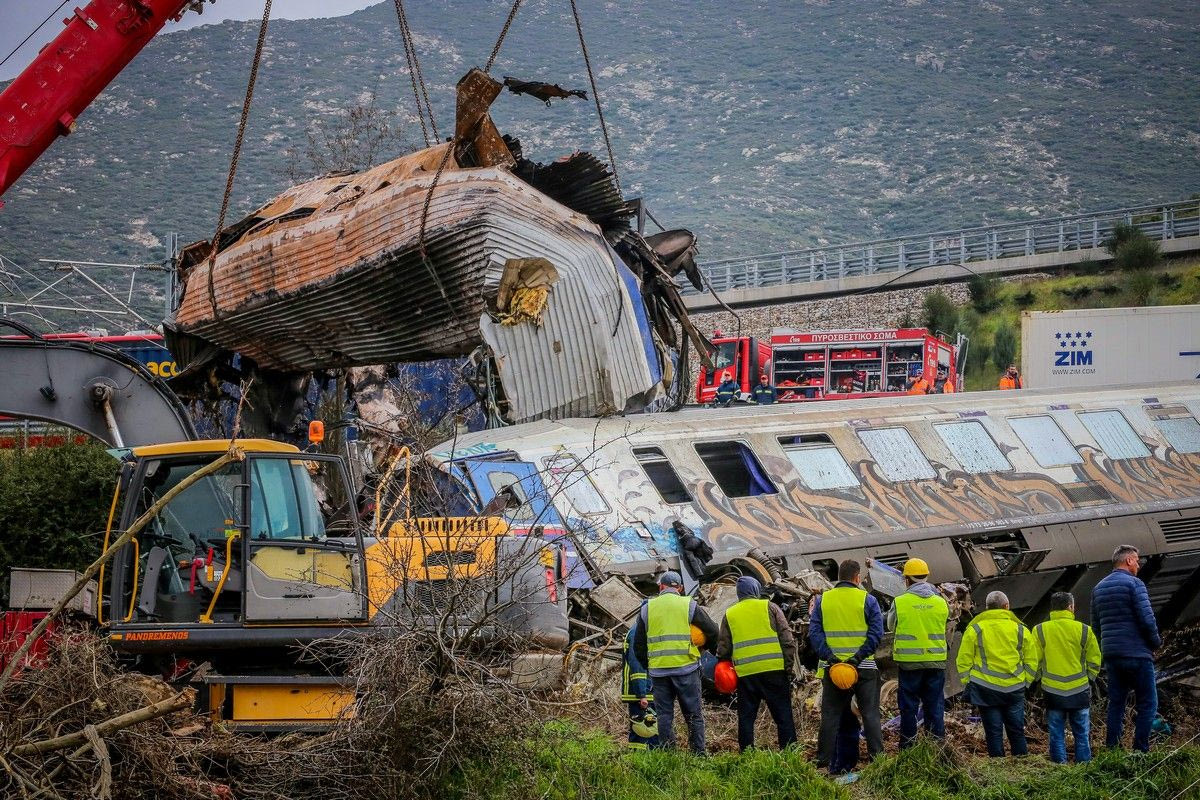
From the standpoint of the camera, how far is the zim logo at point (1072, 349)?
26.0 meters

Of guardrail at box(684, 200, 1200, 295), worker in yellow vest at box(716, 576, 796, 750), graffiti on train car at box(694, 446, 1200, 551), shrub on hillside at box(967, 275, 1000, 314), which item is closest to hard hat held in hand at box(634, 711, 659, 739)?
worker in yellow vest at box(716, 576, 796, 750)

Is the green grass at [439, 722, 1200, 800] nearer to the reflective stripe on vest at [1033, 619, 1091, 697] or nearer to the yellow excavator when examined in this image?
the yellow excavator

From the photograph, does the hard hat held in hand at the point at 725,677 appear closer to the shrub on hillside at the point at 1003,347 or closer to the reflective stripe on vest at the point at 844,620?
the reflective stripe on vest at the point at 844,620

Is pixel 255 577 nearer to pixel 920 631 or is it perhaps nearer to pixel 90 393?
pixel 90 393

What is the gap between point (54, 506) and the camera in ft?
56.9

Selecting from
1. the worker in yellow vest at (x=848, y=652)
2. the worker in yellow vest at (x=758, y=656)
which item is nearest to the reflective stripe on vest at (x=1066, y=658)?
the worker in yellow vest at (x=848, y=652)

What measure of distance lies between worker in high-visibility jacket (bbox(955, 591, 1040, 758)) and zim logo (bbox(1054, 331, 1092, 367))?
16.7 metres

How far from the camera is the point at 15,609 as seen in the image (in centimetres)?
1061

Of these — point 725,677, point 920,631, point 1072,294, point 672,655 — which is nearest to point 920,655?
point 920,631

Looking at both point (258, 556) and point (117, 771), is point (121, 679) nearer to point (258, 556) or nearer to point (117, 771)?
point (117, 771)

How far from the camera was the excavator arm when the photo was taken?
12.5 m

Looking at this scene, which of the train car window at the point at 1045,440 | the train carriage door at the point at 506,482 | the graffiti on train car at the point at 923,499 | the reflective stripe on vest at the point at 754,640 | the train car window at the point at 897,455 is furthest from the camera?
the train car window at the point at 1045,440

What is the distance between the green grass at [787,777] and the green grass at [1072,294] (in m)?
35.9

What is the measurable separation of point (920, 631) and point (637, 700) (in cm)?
232
